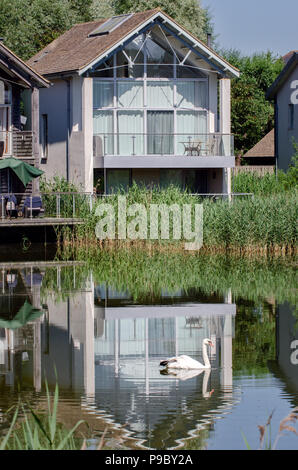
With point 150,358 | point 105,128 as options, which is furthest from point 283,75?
point 150,358

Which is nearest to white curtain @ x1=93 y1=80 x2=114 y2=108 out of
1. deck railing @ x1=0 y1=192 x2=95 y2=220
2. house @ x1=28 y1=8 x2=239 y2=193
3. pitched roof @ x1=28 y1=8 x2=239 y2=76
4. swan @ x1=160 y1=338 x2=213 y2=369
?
house @ x1=28 y1=8 x2=239 y2=193

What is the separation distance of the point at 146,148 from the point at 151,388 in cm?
2572

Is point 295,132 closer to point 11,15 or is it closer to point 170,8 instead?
point 170,8

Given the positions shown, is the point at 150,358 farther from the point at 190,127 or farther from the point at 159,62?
the point at 159,62

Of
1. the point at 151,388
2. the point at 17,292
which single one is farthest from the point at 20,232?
the point at 151,388

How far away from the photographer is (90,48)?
38938 mm

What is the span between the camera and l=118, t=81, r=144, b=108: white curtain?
127 feet

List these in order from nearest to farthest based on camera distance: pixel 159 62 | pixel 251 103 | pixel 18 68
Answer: pixel 18 68 < pixel 159 62 < pixel 251 103

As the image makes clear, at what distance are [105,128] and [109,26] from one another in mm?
4627

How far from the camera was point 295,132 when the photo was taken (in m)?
43.7

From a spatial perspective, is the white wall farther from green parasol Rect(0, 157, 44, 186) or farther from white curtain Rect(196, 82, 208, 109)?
white curtain Rect(196, 82, 208, 109)

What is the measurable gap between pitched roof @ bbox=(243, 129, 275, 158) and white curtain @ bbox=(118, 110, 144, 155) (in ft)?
48.8

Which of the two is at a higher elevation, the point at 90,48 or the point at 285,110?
the point at 90,48
